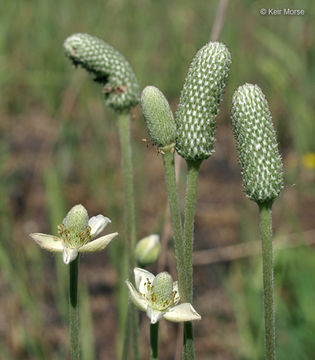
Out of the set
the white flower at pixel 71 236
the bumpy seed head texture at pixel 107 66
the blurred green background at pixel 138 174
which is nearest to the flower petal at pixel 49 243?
the white flower at pixel 71 236

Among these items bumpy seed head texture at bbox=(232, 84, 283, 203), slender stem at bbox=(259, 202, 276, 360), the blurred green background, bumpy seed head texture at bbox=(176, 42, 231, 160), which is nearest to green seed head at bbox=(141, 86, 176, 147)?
bumpy seed head texture at bbox=(176, 42, 231, 160)

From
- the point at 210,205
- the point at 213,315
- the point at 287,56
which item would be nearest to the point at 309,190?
the point at 210,205

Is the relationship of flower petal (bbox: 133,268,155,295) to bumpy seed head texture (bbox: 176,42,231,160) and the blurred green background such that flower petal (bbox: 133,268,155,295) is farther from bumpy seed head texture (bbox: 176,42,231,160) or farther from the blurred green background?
the blurred green background

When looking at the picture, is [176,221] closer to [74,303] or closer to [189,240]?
[189,240]

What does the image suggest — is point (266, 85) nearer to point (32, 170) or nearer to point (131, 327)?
point (32, 170)

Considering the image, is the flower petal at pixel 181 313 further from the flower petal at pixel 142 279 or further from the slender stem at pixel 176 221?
the flower petal at pixel 142 279
